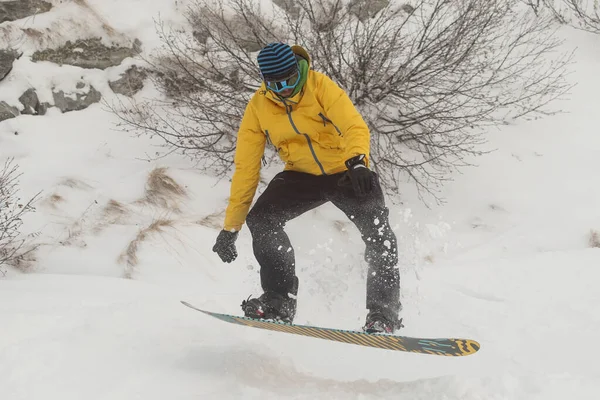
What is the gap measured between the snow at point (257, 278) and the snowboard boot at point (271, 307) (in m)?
0.23

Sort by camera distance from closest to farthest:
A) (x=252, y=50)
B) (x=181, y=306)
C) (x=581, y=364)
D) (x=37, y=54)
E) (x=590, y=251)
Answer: (x=581, y=364) → (x=181, y=306) → (x=590, y=251) → (x=252, y=50) → (x=37, y=54)

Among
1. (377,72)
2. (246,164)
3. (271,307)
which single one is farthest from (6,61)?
(271,307)

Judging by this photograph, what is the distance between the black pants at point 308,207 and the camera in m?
2.97

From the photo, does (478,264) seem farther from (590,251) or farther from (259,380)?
(259,380)

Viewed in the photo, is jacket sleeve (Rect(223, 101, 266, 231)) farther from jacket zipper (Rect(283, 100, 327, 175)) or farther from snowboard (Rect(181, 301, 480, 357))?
snowboard (Rect(181, 301, 480, 357))

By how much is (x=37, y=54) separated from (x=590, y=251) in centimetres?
879

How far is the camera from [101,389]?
2.49 m

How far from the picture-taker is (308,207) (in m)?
3.23

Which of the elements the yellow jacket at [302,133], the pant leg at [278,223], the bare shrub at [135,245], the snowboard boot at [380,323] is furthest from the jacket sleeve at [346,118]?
the bare shrub at [135,245]

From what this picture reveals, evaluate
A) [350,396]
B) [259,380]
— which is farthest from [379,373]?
[259,380]

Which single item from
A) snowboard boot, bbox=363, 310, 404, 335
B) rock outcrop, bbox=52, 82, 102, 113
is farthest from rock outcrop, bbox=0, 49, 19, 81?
snowboard boot, bbox=363, 310, 404, 335

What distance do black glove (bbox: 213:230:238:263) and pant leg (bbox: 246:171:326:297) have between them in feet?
0.60

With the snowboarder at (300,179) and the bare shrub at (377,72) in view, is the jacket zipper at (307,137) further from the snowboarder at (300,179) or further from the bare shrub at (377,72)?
the bare shrub at (377,72)

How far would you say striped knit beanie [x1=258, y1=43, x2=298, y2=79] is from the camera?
2.79m
